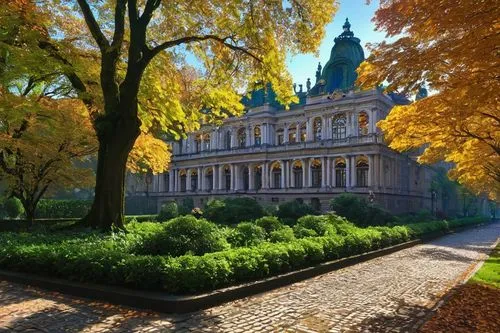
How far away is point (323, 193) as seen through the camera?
5703 centimetres

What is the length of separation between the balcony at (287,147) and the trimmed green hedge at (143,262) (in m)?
42.7

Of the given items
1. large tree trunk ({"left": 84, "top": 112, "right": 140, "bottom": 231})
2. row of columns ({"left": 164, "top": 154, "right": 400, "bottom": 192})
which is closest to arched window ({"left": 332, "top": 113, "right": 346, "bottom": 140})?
row of columns ({"left": 164, "top": 154, "right": 400, "bottom": 192})

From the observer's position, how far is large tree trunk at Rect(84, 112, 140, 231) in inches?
567

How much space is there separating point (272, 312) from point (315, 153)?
5173cm

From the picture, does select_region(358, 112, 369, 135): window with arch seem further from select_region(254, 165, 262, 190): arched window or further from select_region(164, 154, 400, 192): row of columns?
select_region(254, 165, 262, 190): arched window

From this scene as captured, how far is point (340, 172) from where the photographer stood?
5859 cm

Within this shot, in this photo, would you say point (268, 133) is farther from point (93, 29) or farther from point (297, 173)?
point (93, 29)

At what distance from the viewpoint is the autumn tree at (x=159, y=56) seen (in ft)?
47.6

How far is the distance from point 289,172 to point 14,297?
54315 millimetres

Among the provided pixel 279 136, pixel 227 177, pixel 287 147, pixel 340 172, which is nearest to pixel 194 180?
pixel 227 177

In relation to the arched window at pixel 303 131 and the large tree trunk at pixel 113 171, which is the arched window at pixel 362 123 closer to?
the arched window at pixel 303 131

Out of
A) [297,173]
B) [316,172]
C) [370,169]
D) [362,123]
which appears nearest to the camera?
[370,169]

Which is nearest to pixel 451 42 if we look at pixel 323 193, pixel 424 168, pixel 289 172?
pixel 323 193

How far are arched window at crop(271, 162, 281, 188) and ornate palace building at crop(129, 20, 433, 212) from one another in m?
0.15
